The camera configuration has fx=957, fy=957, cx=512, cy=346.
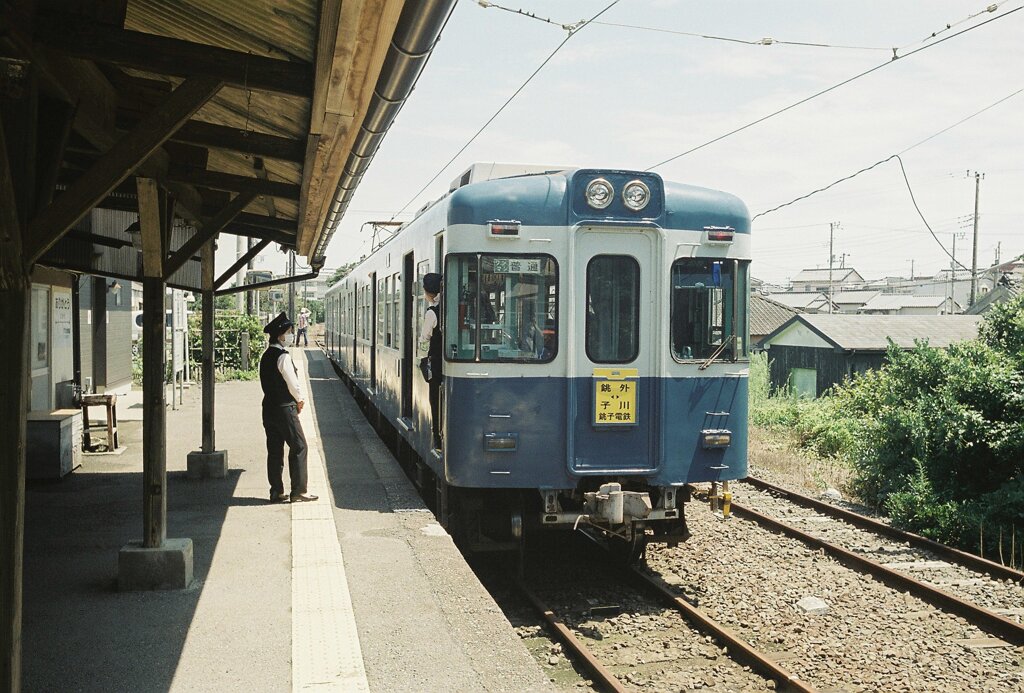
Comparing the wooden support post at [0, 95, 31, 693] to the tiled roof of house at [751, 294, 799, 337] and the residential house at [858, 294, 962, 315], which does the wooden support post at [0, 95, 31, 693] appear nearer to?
the tiled roof of house at [751, 294, 799, 337]

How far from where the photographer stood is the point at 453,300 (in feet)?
22.9

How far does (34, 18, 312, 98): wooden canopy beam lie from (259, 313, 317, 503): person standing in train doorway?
4.24 meters

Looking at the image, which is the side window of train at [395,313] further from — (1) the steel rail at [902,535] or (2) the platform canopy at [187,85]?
(1) the steel rail at [902,535]

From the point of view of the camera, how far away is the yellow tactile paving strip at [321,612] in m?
4.62

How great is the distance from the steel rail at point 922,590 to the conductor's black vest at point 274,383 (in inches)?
198

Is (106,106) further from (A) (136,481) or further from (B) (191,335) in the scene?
(B) (191,335)

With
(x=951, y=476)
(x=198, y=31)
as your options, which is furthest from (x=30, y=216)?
(x=951, y=476)

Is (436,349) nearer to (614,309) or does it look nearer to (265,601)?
(614,309)

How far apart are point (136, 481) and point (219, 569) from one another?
3961mm

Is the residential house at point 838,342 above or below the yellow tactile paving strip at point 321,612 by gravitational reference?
above

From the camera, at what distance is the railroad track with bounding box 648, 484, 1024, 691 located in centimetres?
591

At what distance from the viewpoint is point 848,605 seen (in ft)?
23.7

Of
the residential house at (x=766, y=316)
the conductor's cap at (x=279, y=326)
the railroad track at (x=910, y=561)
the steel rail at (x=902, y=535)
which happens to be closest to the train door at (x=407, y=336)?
the conductor's cap at (x=279, y=326)

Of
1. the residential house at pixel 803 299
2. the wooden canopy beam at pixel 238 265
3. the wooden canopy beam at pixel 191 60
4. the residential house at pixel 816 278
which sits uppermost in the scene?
the residential house at pixel 816 278
